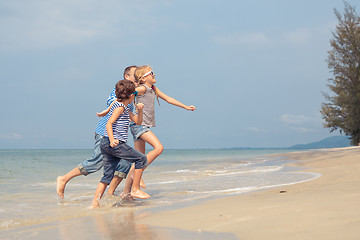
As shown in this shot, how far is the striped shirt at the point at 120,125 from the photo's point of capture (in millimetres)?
4461

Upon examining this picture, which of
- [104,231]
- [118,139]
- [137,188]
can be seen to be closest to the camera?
[104,231]

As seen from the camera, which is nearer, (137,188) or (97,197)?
(97,197)

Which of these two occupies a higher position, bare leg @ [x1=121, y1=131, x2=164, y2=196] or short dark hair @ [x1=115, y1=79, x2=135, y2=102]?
short dark hair @ [x1=115, y1=79, x2=135, y2=102]

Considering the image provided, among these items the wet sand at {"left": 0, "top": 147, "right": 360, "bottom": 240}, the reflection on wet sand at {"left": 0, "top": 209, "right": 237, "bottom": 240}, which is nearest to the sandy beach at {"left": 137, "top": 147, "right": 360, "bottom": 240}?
the wet sand at {"left": 0, "top": 147, "right": 360, "bottom": 240}

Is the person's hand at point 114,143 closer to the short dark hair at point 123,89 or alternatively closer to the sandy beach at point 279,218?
the short dark hair at point 123,89

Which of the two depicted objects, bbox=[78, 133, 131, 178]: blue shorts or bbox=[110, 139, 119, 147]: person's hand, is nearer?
bbox=[110, 139, 119, 147]: person's hand

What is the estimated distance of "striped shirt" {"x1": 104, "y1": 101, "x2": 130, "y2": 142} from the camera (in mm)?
4461

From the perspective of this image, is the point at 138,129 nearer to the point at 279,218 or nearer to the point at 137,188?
the point at 137,188

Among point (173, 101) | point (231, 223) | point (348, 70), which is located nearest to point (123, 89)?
point (173, 101)

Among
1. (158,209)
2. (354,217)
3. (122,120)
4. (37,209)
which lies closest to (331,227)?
(354,217)

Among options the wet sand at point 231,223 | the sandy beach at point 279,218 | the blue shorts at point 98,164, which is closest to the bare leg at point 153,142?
the blue shorts at point 98,164

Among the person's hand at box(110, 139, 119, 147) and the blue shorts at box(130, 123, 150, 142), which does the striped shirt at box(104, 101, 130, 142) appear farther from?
the blue shorts at box(130, 123, 150, 142)

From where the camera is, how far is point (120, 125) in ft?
14.8

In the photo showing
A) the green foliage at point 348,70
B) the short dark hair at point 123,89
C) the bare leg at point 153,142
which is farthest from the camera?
the green foliage at point 348,70
